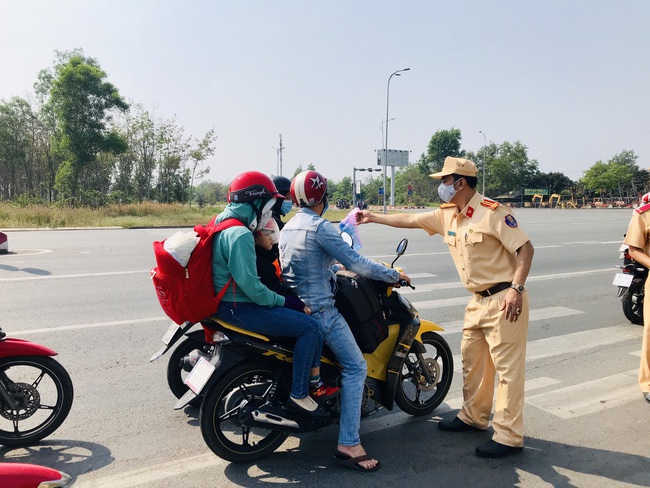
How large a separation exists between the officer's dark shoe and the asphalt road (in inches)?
1.9

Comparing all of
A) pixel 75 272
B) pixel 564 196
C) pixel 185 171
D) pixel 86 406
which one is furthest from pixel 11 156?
pixel 564 196

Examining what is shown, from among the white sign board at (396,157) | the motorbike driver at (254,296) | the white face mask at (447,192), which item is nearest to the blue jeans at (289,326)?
the motorbike driver at (254,296)

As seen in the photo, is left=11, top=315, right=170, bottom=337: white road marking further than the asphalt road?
Yes

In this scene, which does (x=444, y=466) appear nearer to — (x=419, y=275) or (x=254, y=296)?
(x=254, y=296)

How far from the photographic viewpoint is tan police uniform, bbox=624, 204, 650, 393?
4293mm

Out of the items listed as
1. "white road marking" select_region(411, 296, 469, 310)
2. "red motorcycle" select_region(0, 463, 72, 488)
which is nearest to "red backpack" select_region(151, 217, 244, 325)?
"red motorcycle" select_region(0, 463, 72, 488)

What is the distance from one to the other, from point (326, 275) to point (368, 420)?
1.33 m

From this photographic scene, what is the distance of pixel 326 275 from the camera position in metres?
3.24

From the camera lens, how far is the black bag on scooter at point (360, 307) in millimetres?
3363

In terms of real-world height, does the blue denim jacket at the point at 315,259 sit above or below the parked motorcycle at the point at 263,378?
above

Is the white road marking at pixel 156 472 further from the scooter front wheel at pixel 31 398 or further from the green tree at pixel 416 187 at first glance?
the green tree at pixel 416 187

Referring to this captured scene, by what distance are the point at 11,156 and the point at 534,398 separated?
5057cm

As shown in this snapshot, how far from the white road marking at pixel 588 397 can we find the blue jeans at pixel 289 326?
84.8 inches

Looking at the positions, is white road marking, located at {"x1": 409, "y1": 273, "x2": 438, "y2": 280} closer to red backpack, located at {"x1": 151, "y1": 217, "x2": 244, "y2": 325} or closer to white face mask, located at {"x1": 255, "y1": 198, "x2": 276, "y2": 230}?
white face mask, located at {"x1": 255, "y1": 198, "x2": 276, "y2": 230}
